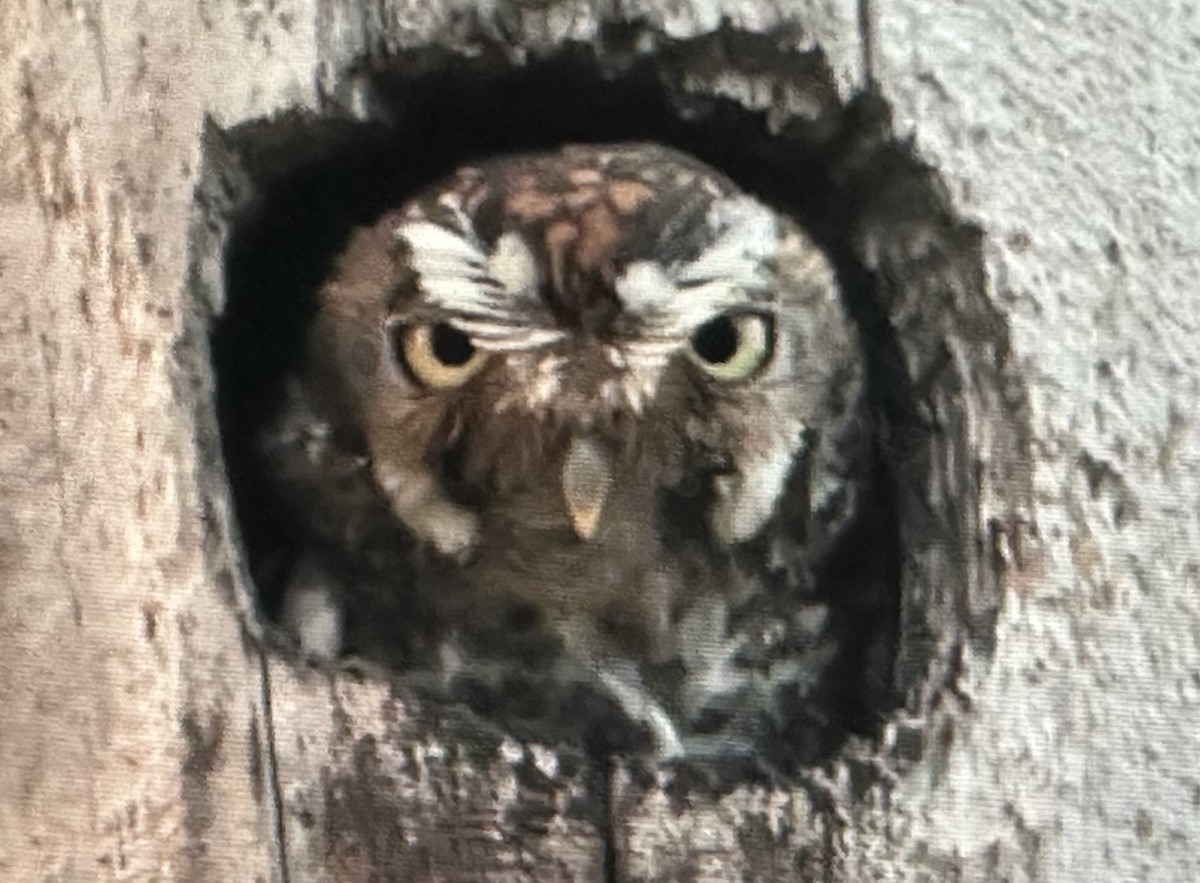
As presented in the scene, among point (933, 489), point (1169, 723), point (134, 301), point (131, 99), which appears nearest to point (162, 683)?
point (134, 301)

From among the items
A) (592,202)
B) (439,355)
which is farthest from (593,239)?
Answer: (439,355)

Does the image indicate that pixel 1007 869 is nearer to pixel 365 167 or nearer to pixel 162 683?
pixel 162 683

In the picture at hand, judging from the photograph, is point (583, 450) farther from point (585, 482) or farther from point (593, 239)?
point (593, 239)

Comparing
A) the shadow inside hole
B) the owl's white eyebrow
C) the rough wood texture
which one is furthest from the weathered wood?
the owl's white eyebrow

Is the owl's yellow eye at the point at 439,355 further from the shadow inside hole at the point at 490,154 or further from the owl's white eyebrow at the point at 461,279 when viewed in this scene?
the shadow inside hole at the point at 490,154

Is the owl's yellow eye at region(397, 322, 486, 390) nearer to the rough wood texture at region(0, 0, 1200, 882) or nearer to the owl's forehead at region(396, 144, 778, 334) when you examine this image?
the owl's forehead at region(396, 144, 778, 334)

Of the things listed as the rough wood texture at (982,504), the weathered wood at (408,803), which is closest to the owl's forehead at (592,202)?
the rough wood texture at (982,504)
